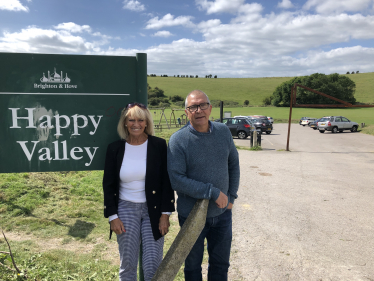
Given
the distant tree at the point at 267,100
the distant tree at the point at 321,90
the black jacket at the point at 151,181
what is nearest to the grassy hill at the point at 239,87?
the distant tree at the point at 267,100

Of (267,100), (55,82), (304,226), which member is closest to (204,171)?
(55,82)

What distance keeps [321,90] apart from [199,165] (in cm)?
8108

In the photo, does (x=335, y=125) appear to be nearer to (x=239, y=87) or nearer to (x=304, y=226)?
(x=304, y=226)

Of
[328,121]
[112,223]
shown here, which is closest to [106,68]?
[112,223]

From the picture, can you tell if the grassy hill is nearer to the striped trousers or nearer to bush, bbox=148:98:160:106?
bush, bbox=148:98:160:106

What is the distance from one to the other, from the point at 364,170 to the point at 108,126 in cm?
936

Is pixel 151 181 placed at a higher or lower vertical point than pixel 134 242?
higher

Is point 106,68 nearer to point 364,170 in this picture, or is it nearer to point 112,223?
point 112,223

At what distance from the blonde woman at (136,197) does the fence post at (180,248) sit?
0.30m

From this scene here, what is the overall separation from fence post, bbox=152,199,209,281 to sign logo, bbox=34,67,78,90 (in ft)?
4.88

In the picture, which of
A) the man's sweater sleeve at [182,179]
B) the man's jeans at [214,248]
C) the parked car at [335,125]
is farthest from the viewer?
the parked car at [335,125]

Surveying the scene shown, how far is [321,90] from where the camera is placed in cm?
7431

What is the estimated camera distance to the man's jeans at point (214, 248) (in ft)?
7.62

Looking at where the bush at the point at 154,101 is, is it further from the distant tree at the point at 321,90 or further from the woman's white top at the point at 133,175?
the woman's white top at the point at 133,175
